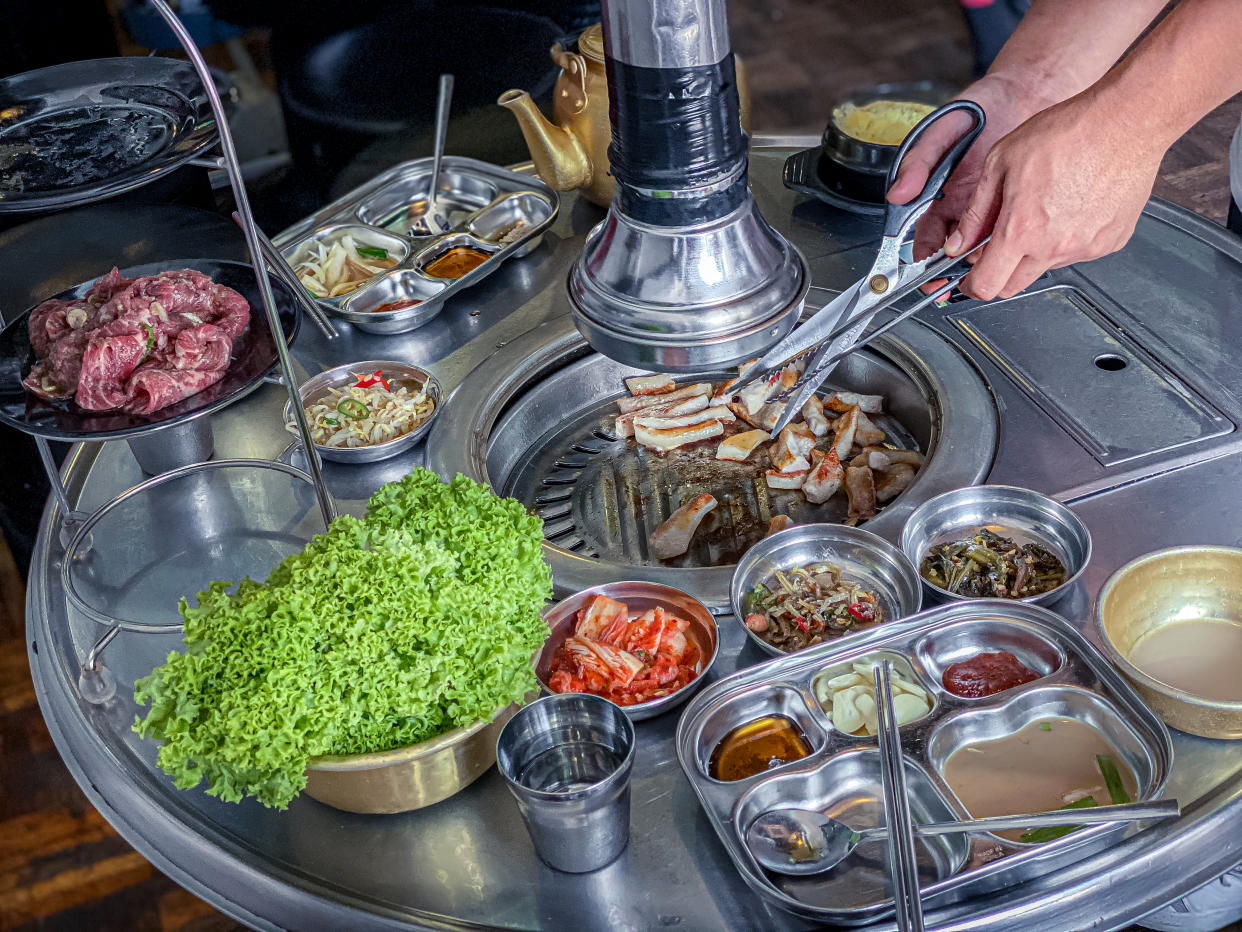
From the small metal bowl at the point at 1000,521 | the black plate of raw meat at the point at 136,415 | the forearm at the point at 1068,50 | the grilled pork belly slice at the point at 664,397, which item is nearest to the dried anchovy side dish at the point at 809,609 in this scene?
the small metal bowl at the point at 1000,521

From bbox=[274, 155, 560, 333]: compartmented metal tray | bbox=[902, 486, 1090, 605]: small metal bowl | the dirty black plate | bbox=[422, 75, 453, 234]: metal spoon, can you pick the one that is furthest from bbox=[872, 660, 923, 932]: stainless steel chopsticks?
bbox=[422, 75, 453, 234]: metal spoon

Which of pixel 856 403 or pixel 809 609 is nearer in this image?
pixel 809 609

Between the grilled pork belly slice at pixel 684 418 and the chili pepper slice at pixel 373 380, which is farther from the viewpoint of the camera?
the grilled pork belly slice at pixel 684 418

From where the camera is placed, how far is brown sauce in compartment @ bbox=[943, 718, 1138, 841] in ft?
4.83

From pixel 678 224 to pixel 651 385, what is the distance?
120cm

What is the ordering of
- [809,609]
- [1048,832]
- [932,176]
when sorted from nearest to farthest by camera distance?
[1048,832], [809,609], [932,176]

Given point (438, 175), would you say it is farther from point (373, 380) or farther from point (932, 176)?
point (932, 176)

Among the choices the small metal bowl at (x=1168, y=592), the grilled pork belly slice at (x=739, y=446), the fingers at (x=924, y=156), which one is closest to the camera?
the small metal bowl at (x=1168, y=592)

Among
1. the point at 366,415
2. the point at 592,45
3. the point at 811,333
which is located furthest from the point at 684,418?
the point at 592,45

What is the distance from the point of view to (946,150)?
191 centimetres

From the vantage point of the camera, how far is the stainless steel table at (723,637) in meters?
1.40

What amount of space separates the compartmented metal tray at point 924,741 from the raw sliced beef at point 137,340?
3.05ft

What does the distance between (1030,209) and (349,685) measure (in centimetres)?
121

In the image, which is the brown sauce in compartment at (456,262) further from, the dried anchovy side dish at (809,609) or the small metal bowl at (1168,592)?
the small metal bowl at (1168,592)
